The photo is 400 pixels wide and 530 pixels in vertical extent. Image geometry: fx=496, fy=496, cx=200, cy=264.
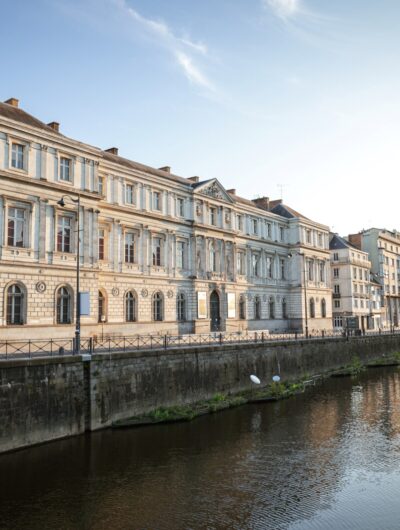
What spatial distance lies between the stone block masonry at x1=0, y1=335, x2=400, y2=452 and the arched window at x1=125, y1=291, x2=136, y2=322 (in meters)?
10.8

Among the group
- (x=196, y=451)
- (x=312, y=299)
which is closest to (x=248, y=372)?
(x=196, y=451)

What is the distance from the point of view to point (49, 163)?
32.0 m

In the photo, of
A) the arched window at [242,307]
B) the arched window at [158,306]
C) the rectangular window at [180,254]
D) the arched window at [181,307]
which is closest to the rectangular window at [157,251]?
the rectangular window at [180,254]

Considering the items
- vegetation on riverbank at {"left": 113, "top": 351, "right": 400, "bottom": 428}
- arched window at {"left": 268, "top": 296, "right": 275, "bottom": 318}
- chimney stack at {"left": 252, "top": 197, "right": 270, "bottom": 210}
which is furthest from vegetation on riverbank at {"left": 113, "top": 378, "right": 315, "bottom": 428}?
chimney stack at {"left": 252, "top": 197, "right": 270, "bottom": 210}

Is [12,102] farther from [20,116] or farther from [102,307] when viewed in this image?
[102,307]

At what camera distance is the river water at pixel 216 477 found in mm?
13578

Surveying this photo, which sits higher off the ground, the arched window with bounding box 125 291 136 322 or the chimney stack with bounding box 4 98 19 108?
the chimney stack with bounding box 4 98 19 108

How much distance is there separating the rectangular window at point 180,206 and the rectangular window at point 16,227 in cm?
1713

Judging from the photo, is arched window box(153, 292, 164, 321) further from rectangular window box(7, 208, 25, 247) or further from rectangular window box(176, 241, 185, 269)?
rectangular window box(7, 208, 25, 247)

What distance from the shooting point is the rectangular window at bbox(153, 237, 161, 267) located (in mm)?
42719

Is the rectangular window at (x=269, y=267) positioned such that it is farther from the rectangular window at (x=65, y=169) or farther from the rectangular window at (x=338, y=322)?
the rectangular window at (x=65, y=169)

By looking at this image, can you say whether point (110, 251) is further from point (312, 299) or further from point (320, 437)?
point (312, 299)

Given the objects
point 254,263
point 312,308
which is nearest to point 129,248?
point 254,263

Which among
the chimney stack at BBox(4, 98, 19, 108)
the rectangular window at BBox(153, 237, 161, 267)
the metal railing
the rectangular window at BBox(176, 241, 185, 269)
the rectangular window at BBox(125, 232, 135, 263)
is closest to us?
the metal railing
